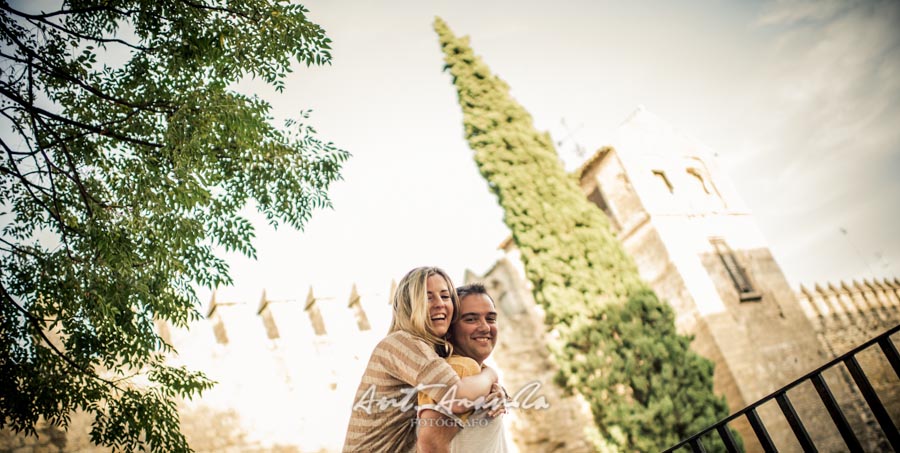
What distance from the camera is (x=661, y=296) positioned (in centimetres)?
1169

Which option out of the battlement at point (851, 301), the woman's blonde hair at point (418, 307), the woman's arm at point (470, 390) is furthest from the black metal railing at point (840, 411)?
the battlement at point (851, 301)

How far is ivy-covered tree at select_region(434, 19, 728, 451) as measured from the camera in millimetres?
8727

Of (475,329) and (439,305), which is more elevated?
(439,305)

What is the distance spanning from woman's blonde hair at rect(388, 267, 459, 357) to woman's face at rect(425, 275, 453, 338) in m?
0.02

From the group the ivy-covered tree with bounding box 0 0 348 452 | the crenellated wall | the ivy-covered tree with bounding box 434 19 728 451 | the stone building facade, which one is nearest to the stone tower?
the stone building facade

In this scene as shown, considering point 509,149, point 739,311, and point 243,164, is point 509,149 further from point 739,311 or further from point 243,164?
point 243,164

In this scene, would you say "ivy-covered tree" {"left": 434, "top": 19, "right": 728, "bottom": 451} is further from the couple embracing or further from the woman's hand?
the woman's hand

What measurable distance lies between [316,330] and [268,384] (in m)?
1.32

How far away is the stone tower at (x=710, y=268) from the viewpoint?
10.9 metres

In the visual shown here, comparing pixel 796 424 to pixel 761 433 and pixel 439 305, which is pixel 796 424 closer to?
pixel 761 433

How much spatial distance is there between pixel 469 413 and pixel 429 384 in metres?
0.20

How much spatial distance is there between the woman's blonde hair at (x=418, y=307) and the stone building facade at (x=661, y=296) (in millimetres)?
4932

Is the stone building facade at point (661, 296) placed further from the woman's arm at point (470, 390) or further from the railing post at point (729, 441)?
the woman's arm at point (470, 390)
